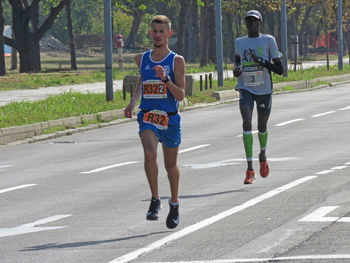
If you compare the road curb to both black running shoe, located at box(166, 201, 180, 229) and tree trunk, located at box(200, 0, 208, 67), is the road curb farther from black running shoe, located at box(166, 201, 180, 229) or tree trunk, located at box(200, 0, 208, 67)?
tree trunk, located at box(200, 0, 208, 67)

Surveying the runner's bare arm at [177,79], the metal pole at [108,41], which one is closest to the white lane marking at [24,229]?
the runner's bare arm at [177,79]

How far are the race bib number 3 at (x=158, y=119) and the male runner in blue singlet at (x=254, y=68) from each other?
2.98m

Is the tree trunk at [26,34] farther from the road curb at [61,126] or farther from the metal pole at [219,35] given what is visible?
the road curb at [61,126]

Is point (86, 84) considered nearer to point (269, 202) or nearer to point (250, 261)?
point (269, 202)

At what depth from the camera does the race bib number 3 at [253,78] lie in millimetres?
11328

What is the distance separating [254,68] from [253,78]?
14 centimetres

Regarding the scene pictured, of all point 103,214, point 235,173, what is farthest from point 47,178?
point 103,214

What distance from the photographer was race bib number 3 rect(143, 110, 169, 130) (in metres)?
8.42

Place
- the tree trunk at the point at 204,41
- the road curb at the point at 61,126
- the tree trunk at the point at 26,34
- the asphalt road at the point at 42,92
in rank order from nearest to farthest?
the road curb at the point at 61,126 < the asphalt road at the point at 42,92 < the tree trunk at the point at 26,34 < the tree trunk at the point at 204,41

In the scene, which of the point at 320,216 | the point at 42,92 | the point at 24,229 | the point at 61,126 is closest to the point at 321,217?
the point at 320,216

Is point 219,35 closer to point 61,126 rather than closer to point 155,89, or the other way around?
point 61,126

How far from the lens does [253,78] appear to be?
11367 mm

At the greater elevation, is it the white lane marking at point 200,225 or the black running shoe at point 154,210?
the black running shoe at point 154,210

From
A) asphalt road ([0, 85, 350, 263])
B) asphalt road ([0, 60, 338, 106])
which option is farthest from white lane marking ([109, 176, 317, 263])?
asphalt road ([0, 60, 338, 106])
